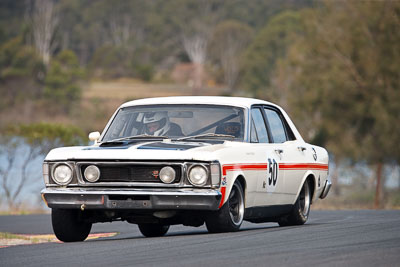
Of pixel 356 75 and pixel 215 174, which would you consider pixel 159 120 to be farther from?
pixel 356 75

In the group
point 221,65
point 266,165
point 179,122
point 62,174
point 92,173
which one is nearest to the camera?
point 92,173

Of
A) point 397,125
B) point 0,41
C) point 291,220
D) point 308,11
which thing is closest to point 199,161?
point 291,220

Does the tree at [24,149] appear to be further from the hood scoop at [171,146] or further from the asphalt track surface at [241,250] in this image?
the asphalt track surface at [241,250]

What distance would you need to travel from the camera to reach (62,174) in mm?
9484

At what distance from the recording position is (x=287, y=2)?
365ft

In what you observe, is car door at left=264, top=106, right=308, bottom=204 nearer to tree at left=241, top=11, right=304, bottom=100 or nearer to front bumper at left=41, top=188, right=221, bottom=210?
front bumper at left=41, top=188, right=221, bottom=210

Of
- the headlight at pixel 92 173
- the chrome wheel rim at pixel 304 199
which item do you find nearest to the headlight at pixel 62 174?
the headlight at pixel 92 173

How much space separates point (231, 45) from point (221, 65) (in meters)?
2.72

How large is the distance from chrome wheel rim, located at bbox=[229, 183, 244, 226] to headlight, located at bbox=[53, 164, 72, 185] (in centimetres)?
168

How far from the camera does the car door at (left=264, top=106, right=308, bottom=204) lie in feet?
36.0

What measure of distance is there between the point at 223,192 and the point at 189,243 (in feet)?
2.16

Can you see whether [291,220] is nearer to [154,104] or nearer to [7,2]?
[154,104]

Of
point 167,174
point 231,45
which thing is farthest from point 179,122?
point 231,45

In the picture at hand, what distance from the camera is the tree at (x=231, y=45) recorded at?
304 feet
